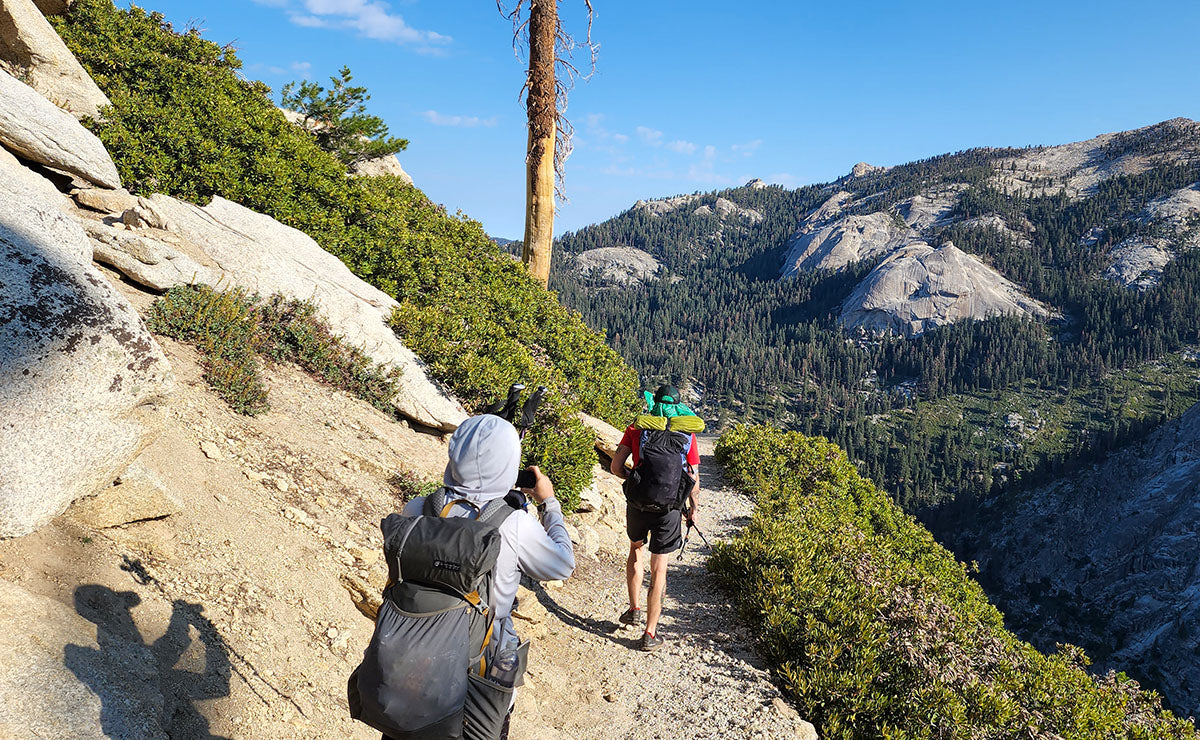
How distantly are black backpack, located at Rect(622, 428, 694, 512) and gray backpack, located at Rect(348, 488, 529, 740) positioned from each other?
9.95 ft

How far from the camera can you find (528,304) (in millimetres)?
11766

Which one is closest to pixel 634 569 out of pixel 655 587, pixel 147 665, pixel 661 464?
pixel 655 587

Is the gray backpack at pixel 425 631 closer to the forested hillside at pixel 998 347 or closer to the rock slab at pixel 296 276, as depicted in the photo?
the rock slab at pixel 296 276

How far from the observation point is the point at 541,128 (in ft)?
41.3

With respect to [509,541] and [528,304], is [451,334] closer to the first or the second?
[528,304]

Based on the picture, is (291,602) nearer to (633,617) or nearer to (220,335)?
(220,335)

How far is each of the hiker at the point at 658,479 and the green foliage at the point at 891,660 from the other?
4.46 ft

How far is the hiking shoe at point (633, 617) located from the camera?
20.3 ft

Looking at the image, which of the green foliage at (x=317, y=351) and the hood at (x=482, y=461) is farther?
the green foliage at (x=317, y=351)

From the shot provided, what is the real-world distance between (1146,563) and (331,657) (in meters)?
121

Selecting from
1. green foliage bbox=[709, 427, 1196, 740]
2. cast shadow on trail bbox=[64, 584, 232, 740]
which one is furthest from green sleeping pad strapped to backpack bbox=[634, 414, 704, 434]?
cast shadow on trail bbox=[64, 584, 232, 740]

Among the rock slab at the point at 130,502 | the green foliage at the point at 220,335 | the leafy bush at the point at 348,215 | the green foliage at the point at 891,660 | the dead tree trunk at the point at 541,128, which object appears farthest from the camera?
the dead tree trunk at the point at 541,128

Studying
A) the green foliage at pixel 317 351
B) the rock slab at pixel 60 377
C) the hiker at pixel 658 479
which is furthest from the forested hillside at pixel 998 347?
the rock slab at pixel 60 377

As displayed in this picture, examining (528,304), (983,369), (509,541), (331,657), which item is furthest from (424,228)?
(983,369)
